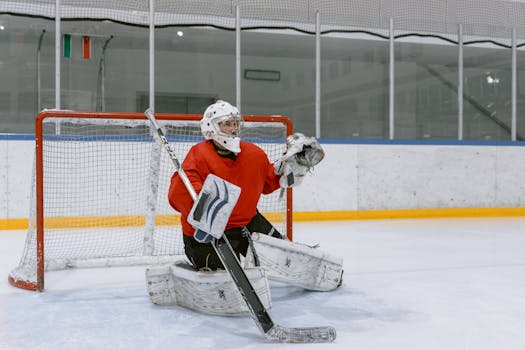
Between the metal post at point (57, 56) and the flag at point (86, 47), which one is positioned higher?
the flag at point (86, 47)

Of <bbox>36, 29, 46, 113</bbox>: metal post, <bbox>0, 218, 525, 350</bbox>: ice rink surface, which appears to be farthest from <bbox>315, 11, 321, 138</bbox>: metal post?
<bbox>36, 29, 46, 113</bbox>: metal post

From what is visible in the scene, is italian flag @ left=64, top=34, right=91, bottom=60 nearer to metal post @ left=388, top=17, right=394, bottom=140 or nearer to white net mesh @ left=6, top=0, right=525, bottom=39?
white net mesh @ left=6, top=0, right=525, bottom=39

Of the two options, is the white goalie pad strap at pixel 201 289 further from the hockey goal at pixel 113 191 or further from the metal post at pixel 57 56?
the metal post at pixel 57 56

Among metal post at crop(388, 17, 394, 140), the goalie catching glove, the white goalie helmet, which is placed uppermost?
metal post at crop(388, 17, 394, 140)

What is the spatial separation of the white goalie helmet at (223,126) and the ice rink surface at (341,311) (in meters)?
0.78

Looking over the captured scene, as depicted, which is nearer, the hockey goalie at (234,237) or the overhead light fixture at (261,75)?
the hockey goalie at (234,237)

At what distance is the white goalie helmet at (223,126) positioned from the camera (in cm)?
256

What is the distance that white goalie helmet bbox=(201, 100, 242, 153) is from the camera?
256 centimetres

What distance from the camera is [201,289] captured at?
2.53m

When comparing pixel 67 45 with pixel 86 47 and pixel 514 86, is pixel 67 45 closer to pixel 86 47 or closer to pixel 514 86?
pixel 86 47

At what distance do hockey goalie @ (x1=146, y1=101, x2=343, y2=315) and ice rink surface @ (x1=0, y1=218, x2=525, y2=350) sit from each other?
0.09 m

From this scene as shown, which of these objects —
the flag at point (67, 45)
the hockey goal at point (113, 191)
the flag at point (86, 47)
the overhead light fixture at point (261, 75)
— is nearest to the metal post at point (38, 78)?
the flag at point (86, 47)

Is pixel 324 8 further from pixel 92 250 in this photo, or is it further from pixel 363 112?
pixel 92 250

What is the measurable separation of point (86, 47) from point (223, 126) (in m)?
6.11
